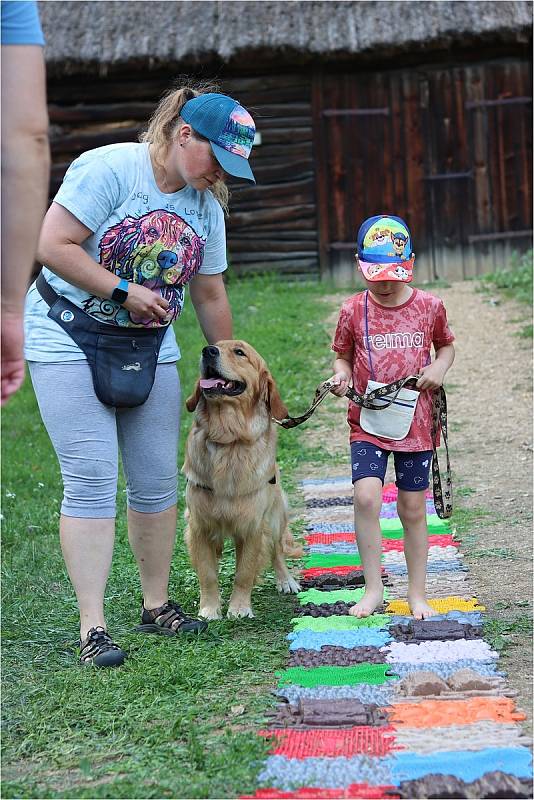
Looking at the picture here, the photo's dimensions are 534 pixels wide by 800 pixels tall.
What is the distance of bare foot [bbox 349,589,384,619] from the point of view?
428cm

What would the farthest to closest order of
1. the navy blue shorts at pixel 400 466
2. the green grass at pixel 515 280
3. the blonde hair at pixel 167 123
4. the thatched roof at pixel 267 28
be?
1. the thatched roof at pixel 267 28
2. the green grass at pixel 515 280
3. the navy blue shorts at pixel 400 466
4. the blonde hair at pixel 167 123

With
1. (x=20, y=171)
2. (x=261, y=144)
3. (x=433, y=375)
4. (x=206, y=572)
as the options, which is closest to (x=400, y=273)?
(x=433, y=375)

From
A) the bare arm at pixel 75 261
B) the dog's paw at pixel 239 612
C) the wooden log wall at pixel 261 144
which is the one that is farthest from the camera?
the wooden log wall at pixel 261 144

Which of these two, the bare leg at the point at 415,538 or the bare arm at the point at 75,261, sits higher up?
the bare arm at the point at 75,261

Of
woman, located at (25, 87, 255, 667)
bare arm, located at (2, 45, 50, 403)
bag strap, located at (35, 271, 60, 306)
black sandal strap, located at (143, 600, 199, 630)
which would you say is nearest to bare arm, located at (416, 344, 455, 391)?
woman, located at (25, 87, 255, 667)

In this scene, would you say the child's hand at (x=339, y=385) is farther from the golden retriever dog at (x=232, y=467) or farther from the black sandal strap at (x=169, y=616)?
the black sandal strap at (x=169, y=616)

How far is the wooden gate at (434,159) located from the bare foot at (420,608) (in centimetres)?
1072

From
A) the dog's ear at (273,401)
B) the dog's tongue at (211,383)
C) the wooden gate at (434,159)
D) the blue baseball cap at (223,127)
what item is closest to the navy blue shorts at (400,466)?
the dog's ear at (273,401)

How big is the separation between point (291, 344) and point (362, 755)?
822cm

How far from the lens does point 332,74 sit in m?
14.6

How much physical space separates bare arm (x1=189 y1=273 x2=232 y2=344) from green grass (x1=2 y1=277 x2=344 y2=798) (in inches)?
48.9

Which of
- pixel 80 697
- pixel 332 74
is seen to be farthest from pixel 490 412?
pixel 332 74

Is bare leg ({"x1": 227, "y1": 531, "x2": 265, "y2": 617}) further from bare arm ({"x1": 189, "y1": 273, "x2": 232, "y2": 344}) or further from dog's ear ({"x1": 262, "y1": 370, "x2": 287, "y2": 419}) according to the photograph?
bare arm ({"x1": 189, "y1": 273, "x2": 232, "y2": 344})

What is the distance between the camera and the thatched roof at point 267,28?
544 inches
